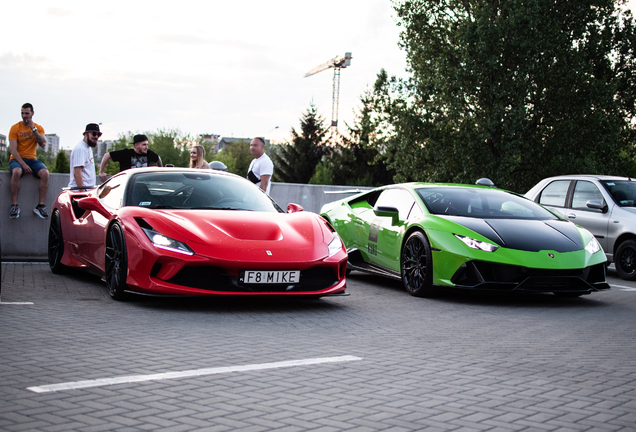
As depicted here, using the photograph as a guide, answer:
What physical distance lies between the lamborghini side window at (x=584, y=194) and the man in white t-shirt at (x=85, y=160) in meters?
7.77

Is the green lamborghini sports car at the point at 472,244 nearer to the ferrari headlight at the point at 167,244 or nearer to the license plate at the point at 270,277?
the license plate at the point at 270,277

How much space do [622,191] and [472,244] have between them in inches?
200

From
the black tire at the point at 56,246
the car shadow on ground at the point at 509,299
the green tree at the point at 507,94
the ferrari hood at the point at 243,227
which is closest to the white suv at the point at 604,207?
the car shadow on ground at the point at 509,299

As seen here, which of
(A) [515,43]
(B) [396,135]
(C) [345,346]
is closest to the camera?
(C) [345,346]

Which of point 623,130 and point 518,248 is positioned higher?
point 623,130

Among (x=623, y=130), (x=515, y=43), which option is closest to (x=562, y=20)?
(x=515, y=43)

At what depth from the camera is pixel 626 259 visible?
11008 mm

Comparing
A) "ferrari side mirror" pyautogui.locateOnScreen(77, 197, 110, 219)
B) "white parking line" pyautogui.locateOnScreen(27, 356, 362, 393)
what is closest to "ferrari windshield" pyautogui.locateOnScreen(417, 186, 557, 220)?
"ferrari side mirror" pyautogui.locateOnScreen(77, 197, 110, 219)

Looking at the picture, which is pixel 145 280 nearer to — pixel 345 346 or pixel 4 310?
pixel 4 310

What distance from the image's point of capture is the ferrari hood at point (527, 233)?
25.4 feet

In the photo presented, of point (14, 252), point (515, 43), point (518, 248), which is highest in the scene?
point (515, 43)

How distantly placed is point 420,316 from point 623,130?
38.1 metres

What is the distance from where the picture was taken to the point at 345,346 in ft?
16.8

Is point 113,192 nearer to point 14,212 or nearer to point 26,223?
point 14,212
